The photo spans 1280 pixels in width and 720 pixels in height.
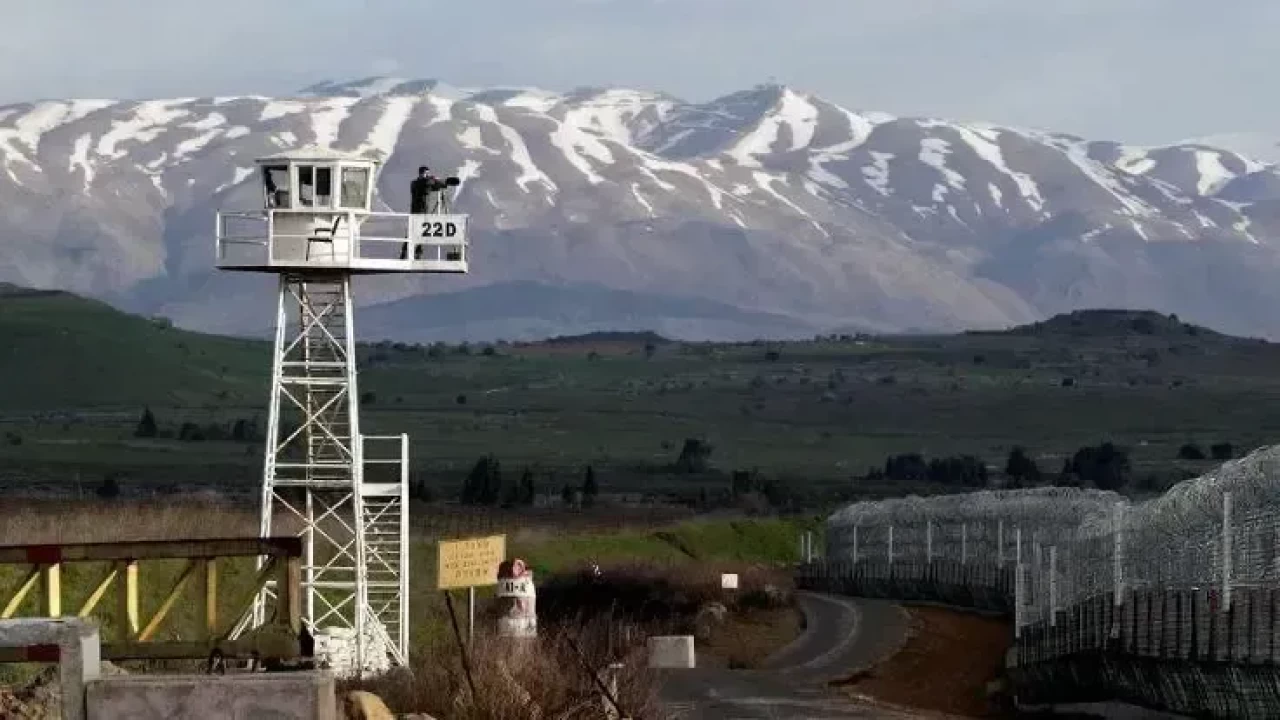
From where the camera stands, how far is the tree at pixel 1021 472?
14225 centimetres

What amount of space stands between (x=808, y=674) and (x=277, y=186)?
10430 millimetres

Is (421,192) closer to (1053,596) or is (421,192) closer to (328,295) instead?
(328,295)

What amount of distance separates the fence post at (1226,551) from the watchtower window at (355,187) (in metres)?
19.0

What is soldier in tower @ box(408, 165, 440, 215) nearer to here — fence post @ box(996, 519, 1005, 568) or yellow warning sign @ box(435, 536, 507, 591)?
yellow warning sign @ box(435, 536, 507, 591)

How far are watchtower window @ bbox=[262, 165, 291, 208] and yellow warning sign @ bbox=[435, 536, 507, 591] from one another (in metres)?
10.2

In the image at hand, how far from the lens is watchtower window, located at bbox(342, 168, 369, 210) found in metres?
48.2

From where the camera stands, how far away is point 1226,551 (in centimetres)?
3188

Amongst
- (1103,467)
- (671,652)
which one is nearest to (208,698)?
(671,652)

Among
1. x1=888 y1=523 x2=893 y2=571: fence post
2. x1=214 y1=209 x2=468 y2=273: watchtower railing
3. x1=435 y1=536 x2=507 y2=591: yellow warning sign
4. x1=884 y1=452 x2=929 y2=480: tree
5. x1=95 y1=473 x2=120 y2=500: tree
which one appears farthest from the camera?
x1=884 y1=452 x2=929 y2=480: tree

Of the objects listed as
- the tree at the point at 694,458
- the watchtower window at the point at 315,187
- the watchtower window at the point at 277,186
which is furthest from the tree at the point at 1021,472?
the watchtower window at the point at 315,187

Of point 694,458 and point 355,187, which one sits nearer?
point 355,187

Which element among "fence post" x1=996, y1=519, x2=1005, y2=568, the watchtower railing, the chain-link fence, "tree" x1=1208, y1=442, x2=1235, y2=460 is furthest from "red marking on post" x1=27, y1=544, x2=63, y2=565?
"tree" x1=1208, y1=442, x2=1235, y2=460

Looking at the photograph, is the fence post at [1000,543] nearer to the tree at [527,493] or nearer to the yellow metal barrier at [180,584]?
the yellow metal barrier at [180,584]

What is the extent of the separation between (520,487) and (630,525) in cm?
2552
